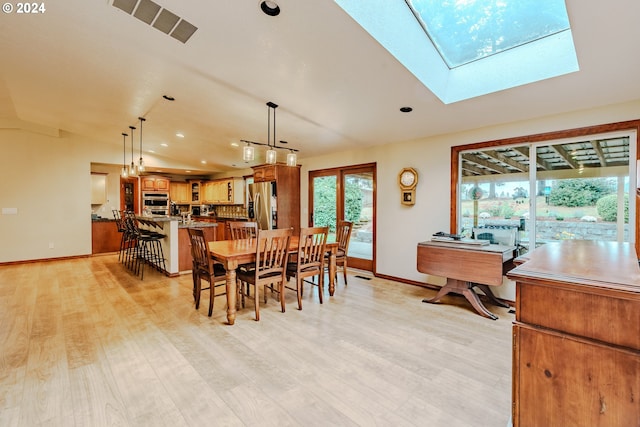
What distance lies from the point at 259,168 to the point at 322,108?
3110 mm

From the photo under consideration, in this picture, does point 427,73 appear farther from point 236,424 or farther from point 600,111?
point 236,424

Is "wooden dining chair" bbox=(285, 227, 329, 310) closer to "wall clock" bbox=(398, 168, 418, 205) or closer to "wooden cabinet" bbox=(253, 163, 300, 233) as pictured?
"wall clock" bbox=(398, 168, 418, 205)

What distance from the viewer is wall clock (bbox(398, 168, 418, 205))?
4.25 meters

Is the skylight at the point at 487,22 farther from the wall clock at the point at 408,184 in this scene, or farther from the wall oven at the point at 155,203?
the wall oven at the point at 155,203

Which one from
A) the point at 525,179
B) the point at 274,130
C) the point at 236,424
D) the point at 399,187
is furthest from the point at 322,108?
the point at 236,424

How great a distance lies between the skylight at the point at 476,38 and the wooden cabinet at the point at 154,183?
8.00m

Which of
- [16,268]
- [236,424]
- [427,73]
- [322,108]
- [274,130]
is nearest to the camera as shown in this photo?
[236,424]

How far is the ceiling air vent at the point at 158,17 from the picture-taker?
209cm

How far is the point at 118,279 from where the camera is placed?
4.61m

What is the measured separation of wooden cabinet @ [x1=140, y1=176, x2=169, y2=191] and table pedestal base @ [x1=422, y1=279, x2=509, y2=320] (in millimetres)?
7828

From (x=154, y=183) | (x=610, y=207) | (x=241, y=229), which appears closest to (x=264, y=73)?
(x=241, y=229)

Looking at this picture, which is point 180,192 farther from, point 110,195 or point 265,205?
point 265,205

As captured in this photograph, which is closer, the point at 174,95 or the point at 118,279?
the point at 174,95

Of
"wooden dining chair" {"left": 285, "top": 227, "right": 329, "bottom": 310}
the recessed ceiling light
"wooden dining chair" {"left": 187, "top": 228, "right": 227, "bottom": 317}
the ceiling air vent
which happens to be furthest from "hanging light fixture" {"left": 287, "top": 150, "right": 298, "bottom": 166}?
the recessed ceiling light
